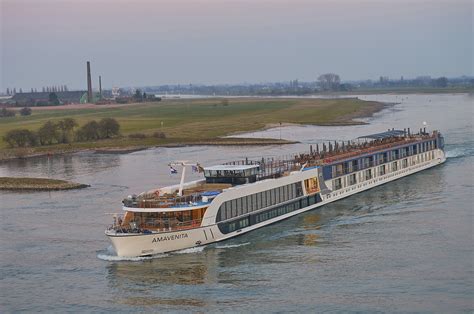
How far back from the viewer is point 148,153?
279ft

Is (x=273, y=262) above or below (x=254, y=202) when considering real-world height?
below

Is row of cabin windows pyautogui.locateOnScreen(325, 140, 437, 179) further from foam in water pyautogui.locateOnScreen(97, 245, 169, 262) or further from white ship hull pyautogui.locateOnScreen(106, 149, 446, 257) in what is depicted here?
foam in water pyautogui.locateOnScreen(97, 245, 169, 262)

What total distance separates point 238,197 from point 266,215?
3.06 metres

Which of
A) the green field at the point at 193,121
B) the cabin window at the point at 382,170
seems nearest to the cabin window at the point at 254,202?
the cabin window at the point at 382,170

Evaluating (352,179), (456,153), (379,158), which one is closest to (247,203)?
(352,179)

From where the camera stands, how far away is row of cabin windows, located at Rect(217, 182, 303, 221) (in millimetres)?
38444

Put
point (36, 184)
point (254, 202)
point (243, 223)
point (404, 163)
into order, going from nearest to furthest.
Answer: point (243, 223) < point (254, 202) < point (36, 184) < point (404, 163)

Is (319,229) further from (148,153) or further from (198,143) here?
(198,143)

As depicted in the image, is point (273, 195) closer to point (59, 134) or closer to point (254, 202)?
point (254, 202)

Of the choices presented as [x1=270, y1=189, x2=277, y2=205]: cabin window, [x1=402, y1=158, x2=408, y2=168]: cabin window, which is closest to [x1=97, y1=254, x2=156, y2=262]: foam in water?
[x1=270, y1=189, x2=277, y2=205]: cabin window

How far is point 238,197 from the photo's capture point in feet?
129

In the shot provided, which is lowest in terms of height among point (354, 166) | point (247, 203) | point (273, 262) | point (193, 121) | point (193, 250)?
point (273, 262)

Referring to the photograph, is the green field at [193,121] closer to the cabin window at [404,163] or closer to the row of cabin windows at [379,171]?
the row of cabin windows at [379,171]

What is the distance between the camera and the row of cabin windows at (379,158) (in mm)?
51531
